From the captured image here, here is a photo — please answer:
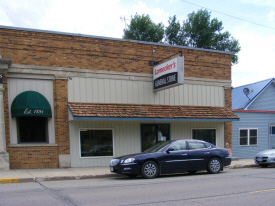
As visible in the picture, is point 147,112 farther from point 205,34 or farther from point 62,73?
Answer: point 205,34

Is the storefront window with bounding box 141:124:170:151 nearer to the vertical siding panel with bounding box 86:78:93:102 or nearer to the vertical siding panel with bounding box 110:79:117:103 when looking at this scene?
the vertical siding panel with bounding box 110:79:117:103

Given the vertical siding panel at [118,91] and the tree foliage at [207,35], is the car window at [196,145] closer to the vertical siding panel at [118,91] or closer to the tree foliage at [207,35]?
the vertical siding panel at [118,91]

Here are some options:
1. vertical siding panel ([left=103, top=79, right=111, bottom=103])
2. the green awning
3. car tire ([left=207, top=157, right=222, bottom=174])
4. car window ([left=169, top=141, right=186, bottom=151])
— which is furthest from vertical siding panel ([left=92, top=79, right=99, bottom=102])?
car tire ([left=207, top=157, right=222, bottom=174])

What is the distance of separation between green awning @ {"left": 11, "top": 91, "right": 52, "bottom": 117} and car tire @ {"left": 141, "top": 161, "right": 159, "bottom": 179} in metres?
5.00

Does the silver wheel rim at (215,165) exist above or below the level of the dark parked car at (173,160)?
below

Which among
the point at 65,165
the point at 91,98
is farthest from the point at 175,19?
the point at 65,165

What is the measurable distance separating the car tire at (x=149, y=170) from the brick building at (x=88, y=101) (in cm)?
330

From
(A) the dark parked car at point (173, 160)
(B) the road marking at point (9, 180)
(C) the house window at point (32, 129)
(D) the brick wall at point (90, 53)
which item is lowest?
(B) the road marking at point (9, 180)

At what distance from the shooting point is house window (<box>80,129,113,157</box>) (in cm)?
1428

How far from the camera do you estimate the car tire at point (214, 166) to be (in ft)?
40.5

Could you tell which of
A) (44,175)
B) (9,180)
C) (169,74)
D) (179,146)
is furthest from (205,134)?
(9,180)

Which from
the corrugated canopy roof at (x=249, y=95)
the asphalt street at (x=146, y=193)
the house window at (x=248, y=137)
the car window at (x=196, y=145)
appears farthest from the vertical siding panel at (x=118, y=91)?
the corrugated canopy roof at (x=249, y=95)

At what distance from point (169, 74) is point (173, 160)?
4.52 metres

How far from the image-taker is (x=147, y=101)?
15797mm
